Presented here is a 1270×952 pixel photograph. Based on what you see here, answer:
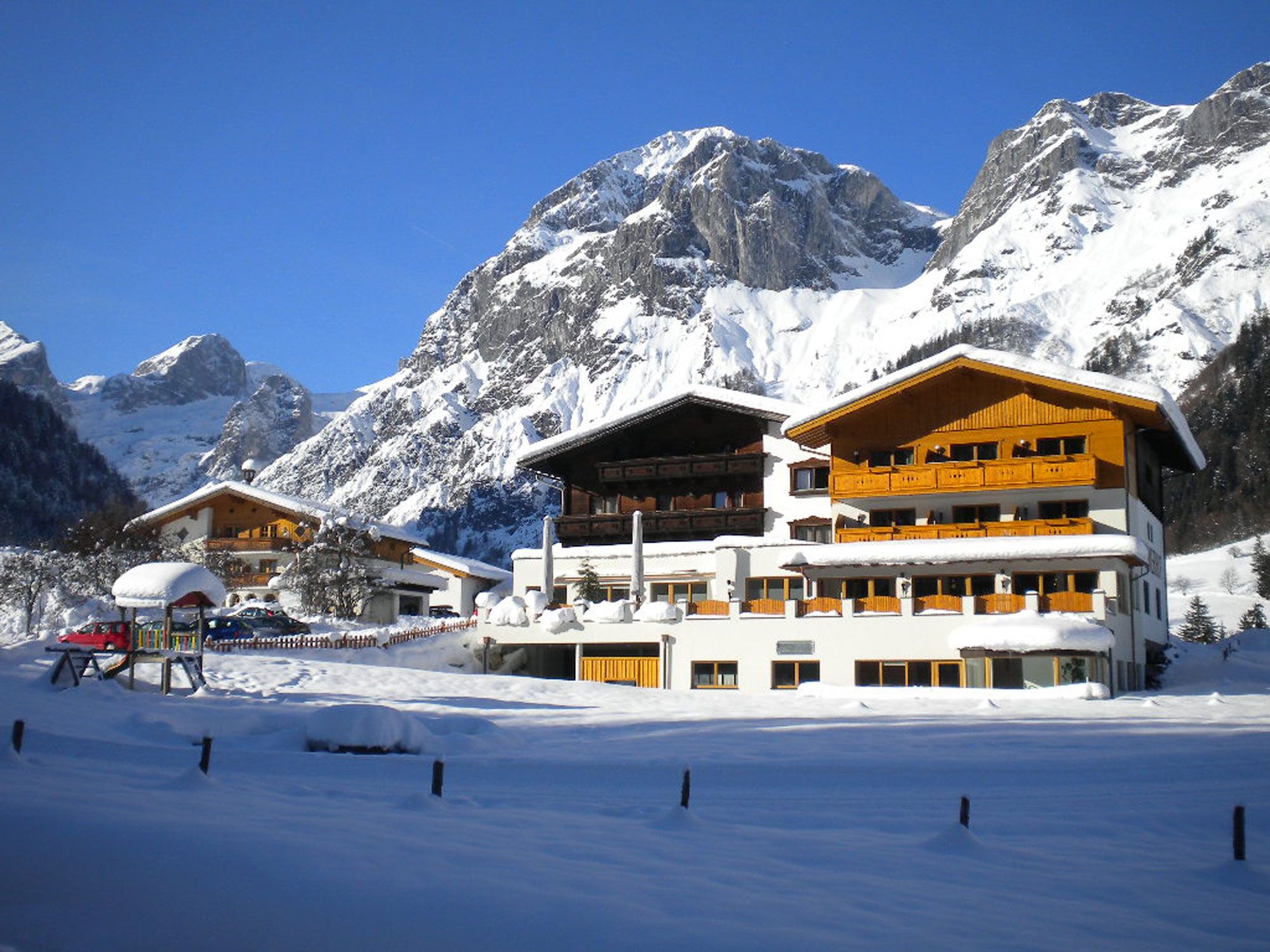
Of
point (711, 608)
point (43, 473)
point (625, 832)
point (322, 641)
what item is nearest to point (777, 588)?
point (711, 608)

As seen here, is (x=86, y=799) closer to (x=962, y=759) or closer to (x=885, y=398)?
(x=962, y=759)

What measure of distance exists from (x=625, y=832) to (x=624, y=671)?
98.7 feet

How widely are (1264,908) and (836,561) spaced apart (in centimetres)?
2944

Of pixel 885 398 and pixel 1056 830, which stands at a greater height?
pixel 885 398

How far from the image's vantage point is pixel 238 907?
26.3ft

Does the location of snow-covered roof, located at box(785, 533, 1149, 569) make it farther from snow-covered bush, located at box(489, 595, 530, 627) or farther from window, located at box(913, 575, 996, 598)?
snow-covered bush, located at box(489, 595, 530, 627)

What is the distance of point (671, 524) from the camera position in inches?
1955

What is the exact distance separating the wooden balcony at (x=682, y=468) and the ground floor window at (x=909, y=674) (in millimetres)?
12862

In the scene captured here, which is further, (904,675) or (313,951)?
(904,675)

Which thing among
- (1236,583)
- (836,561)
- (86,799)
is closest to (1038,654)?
(836,561)

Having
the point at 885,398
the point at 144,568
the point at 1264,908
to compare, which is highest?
the point at 885,398

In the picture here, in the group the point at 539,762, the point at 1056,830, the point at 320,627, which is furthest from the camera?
the point at 320,627

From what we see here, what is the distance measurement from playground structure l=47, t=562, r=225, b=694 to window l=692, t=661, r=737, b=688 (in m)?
16.7

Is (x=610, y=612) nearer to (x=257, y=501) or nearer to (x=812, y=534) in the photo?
(x=812, y=534)
